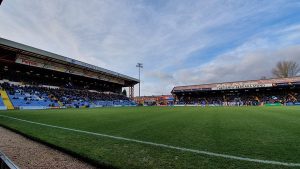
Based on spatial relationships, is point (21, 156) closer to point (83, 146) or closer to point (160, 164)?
point (83, 146)

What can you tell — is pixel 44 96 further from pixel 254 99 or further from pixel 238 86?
pixel 254 99

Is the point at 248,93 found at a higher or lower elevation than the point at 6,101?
higher

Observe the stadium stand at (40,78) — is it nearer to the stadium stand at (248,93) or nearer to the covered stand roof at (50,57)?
the covered stand roof at (50,57)

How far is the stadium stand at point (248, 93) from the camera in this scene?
51625mm

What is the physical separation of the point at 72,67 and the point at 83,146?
45.7 m

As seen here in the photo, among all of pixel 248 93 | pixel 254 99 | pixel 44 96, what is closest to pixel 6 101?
pixel 44 96

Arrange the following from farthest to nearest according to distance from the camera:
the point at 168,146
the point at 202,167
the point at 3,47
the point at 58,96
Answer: the point at 58,96
the point at 3,47
the point at 168,146
the point at 202,167

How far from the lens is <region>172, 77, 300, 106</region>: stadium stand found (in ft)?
169

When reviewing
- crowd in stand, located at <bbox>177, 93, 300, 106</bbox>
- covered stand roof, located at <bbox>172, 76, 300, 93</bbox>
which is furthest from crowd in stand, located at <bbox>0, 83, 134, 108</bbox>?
crowd in stand, located at <bbox>177, 93, 300, 106</bbox>

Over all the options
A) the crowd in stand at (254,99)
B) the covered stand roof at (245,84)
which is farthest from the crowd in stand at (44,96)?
the crowd in stand at (254,99)

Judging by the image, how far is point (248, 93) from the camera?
6303 cm

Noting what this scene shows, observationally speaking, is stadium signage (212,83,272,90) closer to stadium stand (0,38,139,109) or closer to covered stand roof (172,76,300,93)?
covered stand roof (172,76,300,93)

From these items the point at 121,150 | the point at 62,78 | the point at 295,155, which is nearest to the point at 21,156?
the point at 121,150

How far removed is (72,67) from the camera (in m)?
47.1
